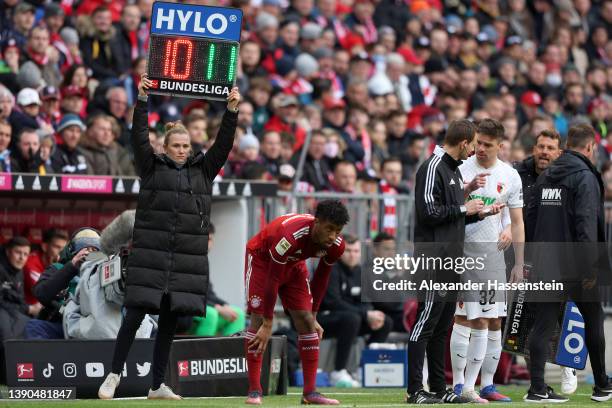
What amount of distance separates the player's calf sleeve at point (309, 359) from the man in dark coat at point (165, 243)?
1014 millimetres

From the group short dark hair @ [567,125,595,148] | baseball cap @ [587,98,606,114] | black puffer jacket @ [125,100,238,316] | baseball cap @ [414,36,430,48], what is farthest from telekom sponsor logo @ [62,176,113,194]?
baseball cap @ [587,98,606,114]

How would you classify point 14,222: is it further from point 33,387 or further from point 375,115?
point 375,115

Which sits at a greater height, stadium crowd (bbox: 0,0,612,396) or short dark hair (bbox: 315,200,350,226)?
Answer: stadium crowd (bbox: 0,0,612,396)

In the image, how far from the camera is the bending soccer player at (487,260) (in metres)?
11.1

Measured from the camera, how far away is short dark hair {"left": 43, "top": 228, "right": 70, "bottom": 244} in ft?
49.3

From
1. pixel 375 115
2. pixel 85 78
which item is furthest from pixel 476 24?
pixel 85 78

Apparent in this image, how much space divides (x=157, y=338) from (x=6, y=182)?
401 centimetres

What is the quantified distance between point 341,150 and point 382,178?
2.10ft

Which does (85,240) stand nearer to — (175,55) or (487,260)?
(175,55)

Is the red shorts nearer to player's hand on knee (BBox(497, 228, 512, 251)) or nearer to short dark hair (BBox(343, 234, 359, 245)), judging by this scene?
player's hand on knee (BBox(497, 228, 512, 251))

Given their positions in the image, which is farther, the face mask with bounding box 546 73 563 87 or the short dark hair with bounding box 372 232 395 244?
the face mask with bounding box 546 73 563 87

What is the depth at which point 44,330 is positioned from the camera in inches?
504

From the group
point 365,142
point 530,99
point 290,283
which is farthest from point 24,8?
point 530,99

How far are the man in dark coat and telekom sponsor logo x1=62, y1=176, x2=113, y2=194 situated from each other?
12.2 feet
